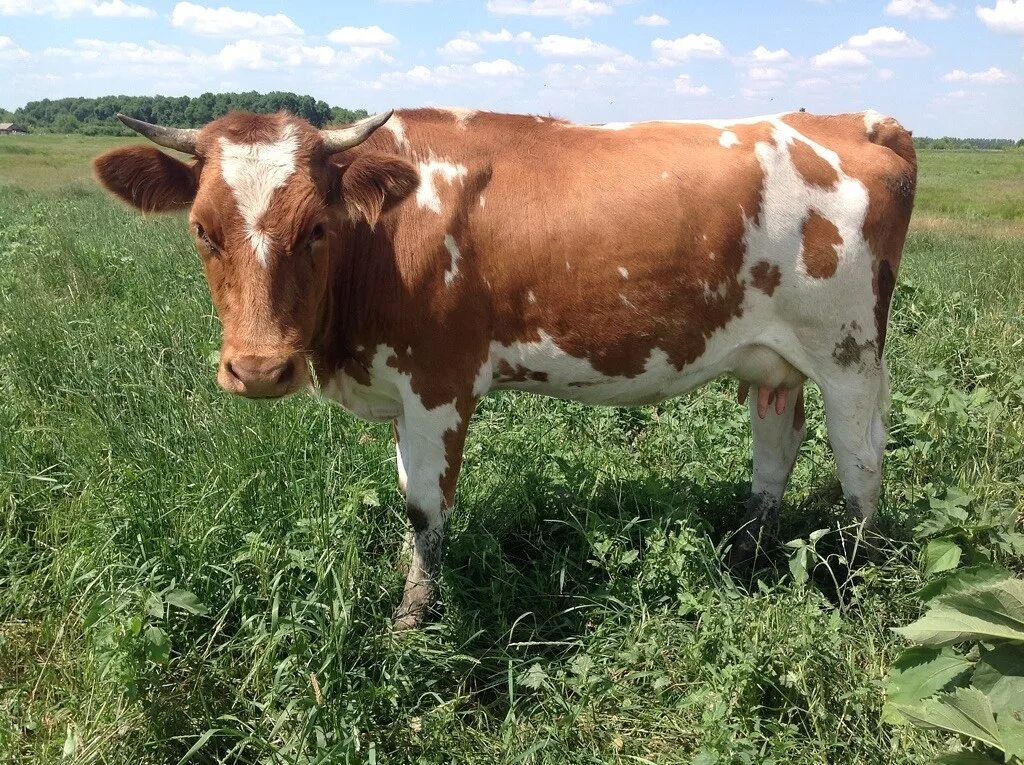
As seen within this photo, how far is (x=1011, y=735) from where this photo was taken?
2164mm

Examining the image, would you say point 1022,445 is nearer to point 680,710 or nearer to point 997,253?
point 680,710

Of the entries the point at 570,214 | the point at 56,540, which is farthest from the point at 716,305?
the point at 56,540

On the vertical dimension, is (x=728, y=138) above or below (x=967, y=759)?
above

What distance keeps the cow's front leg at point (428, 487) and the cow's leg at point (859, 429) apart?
76.4 inches

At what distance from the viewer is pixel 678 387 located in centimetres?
399

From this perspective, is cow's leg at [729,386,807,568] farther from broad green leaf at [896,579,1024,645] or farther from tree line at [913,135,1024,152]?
tree line at [913,135,1024,152]

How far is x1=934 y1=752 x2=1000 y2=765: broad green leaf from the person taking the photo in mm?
2340

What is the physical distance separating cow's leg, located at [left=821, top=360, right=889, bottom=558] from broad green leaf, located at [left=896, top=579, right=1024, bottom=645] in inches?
54.7

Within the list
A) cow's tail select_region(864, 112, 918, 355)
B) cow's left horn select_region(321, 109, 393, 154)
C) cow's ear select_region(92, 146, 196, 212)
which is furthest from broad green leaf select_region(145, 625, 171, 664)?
cow's tail select_region(864, 112, 918, 355)

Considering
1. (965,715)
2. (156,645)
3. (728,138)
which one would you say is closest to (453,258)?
(728,138)

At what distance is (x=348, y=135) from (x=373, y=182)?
0.73 feet

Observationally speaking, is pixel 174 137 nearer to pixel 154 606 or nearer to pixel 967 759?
pixel 154 606

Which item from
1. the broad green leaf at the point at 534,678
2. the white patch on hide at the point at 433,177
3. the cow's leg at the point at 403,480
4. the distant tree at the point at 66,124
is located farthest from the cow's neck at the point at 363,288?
the distant tree at the point at 66,124

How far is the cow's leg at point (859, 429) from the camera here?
3.90 m
